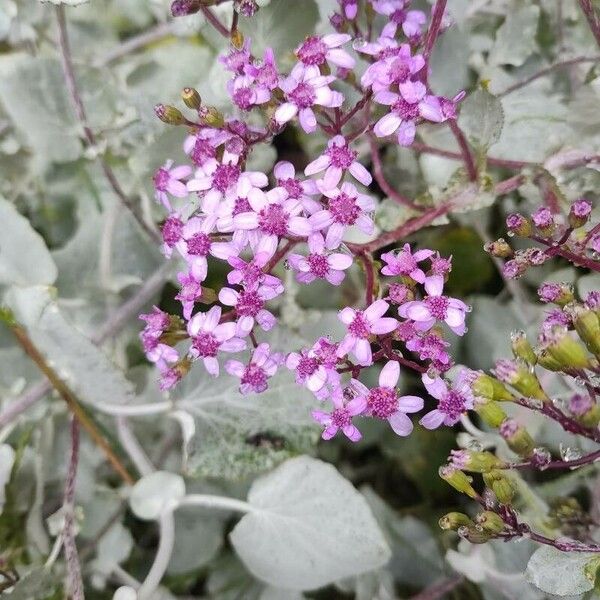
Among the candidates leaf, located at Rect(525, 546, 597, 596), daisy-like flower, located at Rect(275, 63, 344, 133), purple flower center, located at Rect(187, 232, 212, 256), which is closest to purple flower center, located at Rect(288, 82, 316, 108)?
daisy-like flower, located at Rect(275, 63, 344, 133)

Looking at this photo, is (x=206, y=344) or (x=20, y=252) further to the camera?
(x=20, y=252)

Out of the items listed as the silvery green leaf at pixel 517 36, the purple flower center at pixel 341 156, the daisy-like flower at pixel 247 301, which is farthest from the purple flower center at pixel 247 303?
the silvery green leaf at pixel 517 36

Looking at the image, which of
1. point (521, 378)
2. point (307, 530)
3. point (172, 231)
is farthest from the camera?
point (307, 530)

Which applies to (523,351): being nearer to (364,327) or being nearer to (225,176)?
(364,327)

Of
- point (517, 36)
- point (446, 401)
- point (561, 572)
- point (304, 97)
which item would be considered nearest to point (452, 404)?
point (446, 401)

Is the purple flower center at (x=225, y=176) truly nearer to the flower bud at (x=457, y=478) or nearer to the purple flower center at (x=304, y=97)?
the purple flower center at (x=304, y=97)

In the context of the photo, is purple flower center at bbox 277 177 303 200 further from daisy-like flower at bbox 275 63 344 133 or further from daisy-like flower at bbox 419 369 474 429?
daisy-like flower at bbox 419 369 474 429
